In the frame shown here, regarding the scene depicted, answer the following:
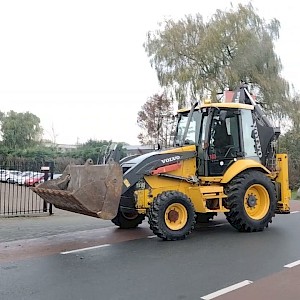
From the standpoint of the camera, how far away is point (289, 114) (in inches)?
1104

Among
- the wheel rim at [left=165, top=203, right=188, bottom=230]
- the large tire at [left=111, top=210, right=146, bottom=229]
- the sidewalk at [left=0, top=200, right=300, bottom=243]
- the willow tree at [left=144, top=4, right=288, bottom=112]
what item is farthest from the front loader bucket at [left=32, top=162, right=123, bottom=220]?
the willow tree at [left=144, top=4, right=288, bottom=112]

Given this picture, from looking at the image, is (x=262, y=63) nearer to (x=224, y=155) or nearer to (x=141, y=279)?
(x=224, y=155)

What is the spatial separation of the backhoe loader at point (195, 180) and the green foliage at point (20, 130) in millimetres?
59556

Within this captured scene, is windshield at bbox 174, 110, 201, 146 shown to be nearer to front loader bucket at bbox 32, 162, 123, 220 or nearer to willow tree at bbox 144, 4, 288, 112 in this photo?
front loader bucket at bbox 32, 162, 123, 220

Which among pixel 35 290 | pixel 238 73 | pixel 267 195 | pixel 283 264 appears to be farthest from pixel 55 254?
pixel 238 73

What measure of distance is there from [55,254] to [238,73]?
2263cm

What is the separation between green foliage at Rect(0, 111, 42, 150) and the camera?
68688 millimetres

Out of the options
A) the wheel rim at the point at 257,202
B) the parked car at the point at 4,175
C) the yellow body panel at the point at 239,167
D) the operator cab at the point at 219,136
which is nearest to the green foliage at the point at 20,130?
the parked car at the point at 4,175

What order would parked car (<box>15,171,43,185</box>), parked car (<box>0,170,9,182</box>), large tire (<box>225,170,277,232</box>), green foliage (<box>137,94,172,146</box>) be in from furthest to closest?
green foliage (<box>137,94,172,146</box>) < parked car (<box>0,170,9,182</box>) < parked car (<box>15,171,43,185</box>) < large tire (<box>225,170,277,232</box>)

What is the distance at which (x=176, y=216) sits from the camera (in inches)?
354

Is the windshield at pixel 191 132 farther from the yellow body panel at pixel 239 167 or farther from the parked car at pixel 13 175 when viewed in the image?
the parked car at pixel 13 175

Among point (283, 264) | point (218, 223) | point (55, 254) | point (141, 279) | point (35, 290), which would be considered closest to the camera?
point (35, 290)

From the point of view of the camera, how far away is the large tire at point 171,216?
28.2 ft

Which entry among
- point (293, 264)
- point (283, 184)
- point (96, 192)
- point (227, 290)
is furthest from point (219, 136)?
point (227, 290)
